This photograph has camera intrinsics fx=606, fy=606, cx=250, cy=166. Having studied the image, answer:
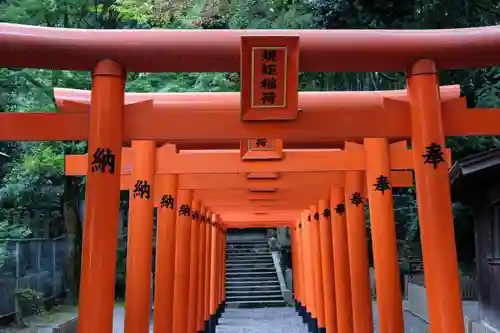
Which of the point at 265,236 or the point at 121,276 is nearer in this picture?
the point at 121,276

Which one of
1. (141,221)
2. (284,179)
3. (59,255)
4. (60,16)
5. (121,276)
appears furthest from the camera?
(121,276)

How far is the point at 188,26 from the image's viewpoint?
12.7 m

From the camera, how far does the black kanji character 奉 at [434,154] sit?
190 inches

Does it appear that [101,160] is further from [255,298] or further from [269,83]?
[255,298]

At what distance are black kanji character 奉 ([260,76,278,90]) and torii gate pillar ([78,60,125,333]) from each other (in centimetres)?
113

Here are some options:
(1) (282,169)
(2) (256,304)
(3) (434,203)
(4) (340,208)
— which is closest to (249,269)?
(2) (256,304)

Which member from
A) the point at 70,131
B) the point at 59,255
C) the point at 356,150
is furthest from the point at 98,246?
Result: the point at 59,255

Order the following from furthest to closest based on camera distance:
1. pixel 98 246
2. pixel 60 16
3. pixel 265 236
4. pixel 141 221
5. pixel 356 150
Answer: pixel 265 236 → pixel 60 16 → pixel 356 150 → pixel 141 221 → pixel 98 246

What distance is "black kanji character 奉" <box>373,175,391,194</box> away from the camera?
752 cm

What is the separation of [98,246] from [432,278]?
103 inches

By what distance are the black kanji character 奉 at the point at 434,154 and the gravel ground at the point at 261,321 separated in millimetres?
12240

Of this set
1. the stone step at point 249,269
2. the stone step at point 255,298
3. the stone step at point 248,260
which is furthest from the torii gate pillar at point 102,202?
the stone step at point 248,260

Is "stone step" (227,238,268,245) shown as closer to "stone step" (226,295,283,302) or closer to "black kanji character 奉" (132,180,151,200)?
"stone step" (226,295,283,302)

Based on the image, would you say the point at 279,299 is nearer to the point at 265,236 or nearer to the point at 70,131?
the point at 265,236
